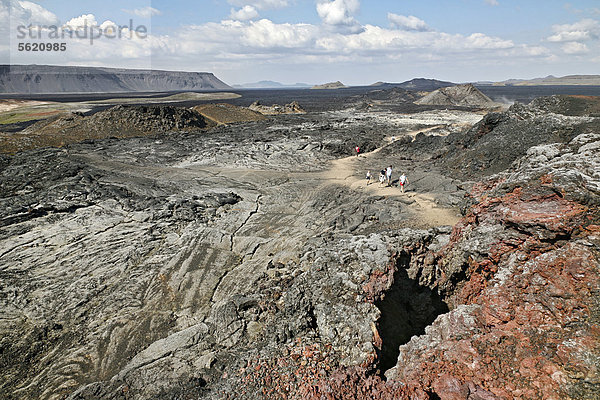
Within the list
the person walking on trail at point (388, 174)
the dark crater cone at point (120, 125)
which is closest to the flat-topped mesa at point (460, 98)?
the dark crater cone at point (120, 125)

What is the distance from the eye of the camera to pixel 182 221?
18375 millimetres

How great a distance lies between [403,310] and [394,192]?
1326 cm

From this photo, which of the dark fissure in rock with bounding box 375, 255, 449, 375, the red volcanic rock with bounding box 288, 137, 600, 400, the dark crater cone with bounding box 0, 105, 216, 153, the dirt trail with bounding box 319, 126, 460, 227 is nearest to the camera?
the red volcanic rock with bounding box 288, 137, 600, 400

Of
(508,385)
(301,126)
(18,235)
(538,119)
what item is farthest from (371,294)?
(301,126)

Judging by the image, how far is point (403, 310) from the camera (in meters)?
9.77

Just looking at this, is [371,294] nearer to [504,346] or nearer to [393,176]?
[504,346]

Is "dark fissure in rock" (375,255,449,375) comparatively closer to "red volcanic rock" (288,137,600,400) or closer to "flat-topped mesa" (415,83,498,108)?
"red volcanic rock" (288,137,600,400)

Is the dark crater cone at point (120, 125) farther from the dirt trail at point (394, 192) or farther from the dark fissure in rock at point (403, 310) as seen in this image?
the dark fissure in rock at point (403, 310)

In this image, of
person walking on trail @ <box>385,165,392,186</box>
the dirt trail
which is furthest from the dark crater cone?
person walking on trail @ <box>385,165,392,186</box>

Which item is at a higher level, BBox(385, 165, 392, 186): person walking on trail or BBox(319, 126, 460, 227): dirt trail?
BBox(385, 165, 392, 186): person walking on trail

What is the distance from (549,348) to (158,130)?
160ft

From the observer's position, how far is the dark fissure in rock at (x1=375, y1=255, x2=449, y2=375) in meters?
8.61

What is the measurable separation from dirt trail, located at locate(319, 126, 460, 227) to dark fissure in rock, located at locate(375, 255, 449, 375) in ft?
21.1

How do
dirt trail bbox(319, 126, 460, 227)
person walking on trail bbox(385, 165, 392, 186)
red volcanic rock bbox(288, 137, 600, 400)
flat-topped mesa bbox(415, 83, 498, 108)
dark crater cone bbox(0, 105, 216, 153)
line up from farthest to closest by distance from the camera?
flat-topped mesa bbox(415, 83, 498, 108) → dark crater cone bbox(0, 105, 216, 153) → person walking on trail bbox(385, 165, 392, 186) → dirt trail bbox(319, 126, 460, 227) → red volcanic rock bbox(288, 137, 600, 400)
